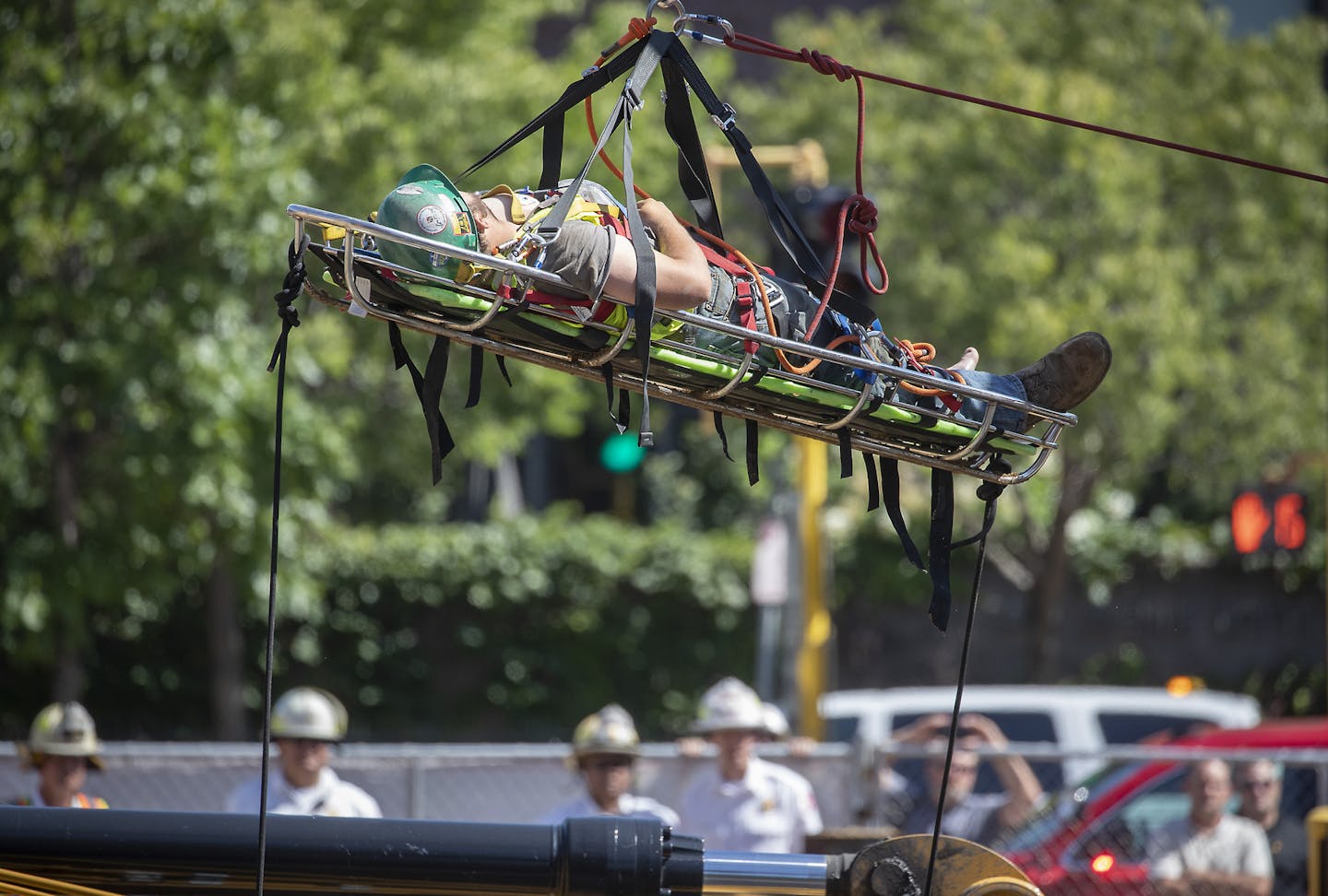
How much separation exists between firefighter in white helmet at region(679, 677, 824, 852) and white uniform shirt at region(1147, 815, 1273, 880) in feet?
4.80

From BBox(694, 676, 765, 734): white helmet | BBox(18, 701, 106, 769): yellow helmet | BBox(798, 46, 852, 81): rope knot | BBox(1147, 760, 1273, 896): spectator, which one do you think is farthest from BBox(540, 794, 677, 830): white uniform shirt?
BBox(798, 46, 852, 81): rope knot

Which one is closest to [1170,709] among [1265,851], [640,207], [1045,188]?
[1265,851]

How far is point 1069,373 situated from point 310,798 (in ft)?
13.2

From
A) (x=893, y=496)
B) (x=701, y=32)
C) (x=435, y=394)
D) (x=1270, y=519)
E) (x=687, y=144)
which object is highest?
(x=1270, y=519)

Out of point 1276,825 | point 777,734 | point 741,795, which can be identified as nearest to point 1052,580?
point 777,734

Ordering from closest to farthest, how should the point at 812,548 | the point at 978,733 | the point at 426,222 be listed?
the point at 426,222 < the point at 978,733 < the point at 812,548

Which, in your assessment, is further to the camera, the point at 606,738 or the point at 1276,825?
the point at 1276,825

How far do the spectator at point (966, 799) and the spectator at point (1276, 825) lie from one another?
3.25 feet

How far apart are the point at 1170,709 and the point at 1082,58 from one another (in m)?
8.68

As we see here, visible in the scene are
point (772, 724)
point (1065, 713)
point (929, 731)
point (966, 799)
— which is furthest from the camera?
point (1065, 713)

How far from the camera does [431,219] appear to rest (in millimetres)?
3027

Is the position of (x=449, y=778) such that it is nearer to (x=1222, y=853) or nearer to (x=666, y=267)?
(x=1222, y=853)

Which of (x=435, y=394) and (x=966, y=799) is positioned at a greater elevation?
(x=435, y=394)

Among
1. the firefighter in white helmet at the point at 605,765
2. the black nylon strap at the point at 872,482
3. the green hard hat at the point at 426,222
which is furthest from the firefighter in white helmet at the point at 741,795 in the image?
the green hard hat at the point at 426,222
